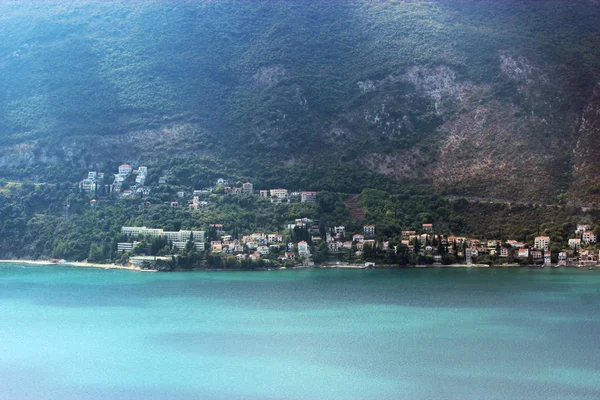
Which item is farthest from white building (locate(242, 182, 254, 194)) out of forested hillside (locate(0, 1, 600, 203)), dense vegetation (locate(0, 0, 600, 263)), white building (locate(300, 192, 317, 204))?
white building (locate(300, 192, 317, 204))

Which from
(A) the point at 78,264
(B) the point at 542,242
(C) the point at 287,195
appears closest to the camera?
(B) the point at 542,242

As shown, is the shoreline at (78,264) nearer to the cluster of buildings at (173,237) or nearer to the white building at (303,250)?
the cluster of buildings at (173,237)

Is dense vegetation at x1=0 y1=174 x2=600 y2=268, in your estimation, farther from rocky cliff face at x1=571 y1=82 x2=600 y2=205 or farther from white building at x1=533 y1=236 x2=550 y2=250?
rocky cliff face at x1=571 y1=82 x2=600 y2=205

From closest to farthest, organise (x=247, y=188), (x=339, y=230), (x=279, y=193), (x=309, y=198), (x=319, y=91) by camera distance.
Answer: (x=339, y=230)
(x=309, y=198)
(x=279, y=193)
(x=247, y=188)
(x=319, y=91)

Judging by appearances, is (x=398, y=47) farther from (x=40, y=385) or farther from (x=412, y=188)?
(x=40, y=385)

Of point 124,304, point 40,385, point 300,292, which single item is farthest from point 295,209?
point 40,385

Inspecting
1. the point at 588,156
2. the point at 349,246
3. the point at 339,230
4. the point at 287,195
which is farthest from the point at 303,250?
the point at 588,156

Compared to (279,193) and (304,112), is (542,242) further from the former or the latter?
(304,112)
